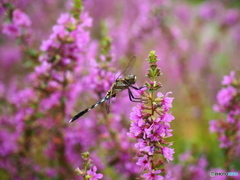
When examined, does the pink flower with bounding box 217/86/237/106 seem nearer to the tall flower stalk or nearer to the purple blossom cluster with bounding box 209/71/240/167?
the purple blossom cluster with bounding box 209/71/240/167

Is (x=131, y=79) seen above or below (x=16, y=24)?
below

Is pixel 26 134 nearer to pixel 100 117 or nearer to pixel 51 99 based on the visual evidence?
pixel 51 99

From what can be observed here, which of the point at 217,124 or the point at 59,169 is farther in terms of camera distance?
the point at 59,169

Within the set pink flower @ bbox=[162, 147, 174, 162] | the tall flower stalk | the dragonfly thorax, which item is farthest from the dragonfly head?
pink flower @ bbox=[162, 147, 174, 162]

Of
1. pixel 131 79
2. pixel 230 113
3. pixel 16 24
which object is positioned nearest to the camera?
pixel 131 79

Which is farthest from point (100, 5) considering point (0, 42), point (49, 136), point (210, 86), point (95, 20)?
point (49, 136)

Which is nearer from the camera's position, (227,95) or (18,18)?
(227,95)

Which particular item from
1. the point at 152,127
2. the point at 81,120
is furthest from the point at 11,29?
the point at 152,127

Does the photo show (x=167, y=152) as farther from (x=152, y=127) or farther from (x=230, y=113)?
(x=230, y=113)
